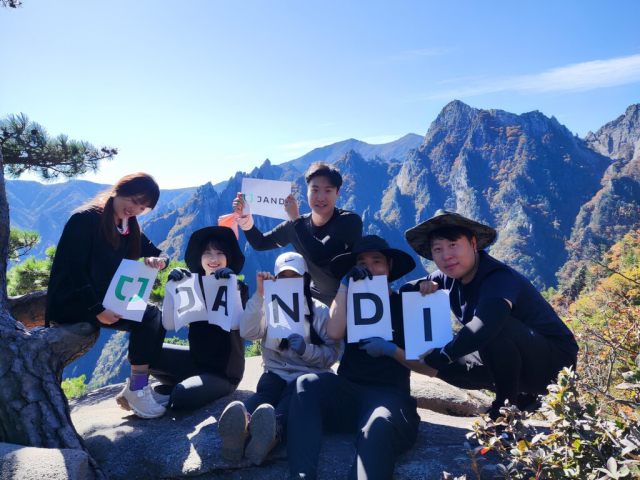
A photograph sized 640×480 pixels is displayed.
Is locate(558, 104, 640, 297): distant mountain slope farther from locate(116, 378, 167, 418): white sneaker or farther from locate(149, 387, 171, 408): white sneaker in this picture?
locate(116, 378, 167, 418): white sneaker

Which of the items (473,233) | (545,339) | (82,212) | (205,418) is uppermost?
(82,212)

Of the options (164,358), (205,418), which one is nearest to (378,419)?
(205,418)

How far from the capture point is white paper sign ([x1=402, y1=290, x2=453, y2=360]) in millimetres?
3033

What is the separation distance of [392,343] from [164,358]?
2.03 metres

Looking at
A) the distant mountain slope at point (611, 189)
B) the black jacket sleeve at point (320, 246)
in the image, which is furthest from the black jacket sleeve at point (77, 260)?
the distant mountain slope at point (611, 189)

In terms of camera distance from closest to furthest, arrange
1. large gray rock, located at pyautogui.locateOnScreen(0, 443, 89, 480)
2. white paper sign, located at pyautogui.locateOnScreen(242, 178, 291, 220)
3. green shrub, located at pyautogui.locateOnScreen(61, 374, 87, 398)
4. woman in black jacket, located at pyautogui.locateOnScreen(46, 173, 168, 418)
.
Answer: large gray rock, located at pyautogui.locateOnScreen(0, 443, 89, 480) < woman in black jacket, located at pyautogui.locateOnScreen(46, 173, 168, 418) < white paper sign, located at pyautogui.locateOnScreen(242, 178, 291, 220) < green shrub, located at pyautogui.locateOnScreen(61, 374, 87, 398)

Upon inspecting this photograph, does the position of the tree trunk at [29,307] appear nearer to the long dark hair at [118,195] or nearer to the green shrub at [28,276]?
the green shrub at [28,276]

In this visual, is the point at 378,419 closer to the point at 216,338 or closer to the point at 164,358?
the point at 216,338

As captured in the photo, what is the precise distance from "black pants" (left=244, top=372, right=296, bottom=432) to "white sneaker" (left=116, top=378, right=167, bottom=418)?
86cm

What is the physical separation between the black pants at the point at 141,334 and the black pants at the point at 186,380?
15 cm

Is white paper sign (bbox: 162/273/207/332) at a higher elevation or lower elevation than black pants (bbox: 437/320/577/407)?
higher

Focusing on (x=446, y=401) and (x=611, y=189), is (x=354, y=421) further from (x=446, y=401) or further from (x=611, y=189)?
(x=611, y=189)

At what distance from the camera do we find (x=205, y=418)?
11.6 feet

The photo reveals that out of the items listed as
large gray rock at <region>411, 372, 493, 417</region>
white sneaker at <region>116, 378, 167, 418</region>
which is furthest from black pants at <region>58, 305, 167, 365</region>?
large gray rock at <region>411, 372, 493, 417</region>
